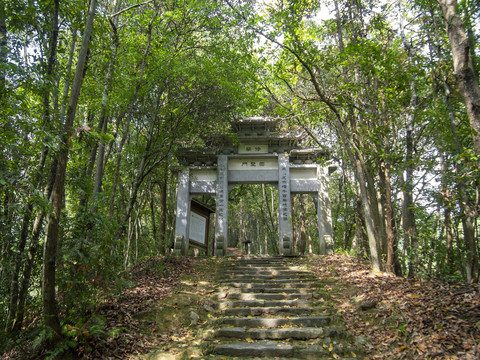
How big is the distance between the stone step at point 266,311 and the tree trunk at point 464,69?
386 cm

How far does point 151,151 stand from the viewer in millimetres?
8320

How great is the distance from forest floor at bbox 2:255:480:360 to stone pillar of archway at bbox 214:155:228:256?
3.46 meters

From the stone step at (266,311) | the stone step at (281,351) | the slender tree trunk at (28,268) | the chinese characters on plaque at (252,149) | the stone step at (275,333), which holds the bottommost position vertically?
the stone step at (281,351)

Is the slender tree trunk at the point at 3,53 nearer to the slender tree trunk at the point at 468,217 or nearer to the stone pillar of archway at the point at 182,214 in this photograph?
the slender tree trunk at the point at 468,217

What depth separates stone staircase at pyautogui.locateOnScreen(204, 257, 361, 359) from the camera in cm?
443

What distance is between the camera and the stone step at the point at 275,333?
4.87 metres

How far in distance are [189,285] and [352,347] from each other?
409 cm

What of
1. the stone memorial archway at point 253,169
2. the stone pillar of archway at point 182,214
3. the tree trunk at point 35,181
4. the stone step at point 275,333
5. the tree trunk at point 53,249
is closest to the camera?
the tree trunk at point 53,249

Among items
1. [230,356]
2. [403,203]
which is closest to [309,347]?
[230,356]

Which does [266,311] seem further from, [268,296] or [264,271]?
[264,271]

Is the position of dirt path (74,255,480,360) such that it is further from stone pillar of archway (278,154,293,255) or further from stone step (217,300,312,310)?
stone pillar of archway (278,154,293,255)

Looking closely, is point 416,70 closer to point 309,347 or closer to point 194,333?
point 309,347

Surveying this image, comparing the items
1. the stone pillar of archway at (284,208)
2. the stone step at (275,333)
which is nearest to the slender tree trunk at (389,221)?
the stone step at (275,333)

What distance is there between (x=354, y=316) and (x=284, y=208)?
244 inches
